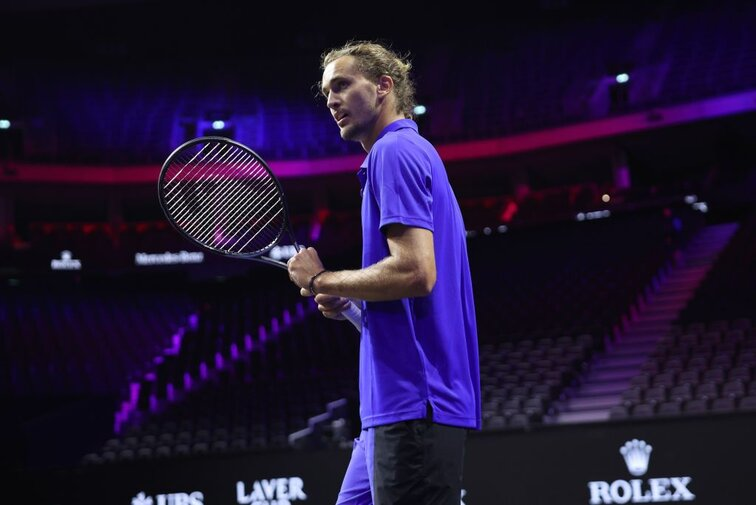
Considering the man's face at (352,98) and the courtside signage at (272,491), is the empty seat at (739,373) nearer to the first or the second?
the courtside signage at (272,491)

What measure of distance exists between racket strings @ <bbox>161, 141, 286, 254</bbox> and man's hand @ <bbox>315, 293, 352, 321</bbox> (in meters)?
0.48

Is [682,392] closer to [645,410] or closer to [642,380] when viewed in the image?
[645,410]

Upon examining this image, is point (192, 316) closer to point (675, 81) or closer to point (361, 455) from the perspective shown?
point (675, 81)

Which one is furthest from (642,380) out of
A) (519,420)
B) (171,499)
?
(171,499)

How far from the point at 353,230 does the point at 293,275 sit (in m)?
17.1

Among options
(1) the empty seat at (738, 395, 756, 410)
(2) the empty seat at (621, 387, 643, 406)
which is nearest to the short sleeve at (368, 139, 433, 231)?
(1) the empty seat at (738, 395, 756, 410)

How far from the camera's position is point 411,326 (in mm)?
1938

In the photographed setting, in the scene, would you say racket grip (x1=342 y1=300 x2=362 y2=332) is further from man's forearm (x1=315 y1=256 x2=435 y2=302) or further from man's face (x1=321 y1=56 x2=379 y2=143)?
man's face (x1=321 y1=56 x2=379 y2=143)

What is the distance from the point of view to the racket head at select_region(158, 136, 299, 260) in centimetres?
264

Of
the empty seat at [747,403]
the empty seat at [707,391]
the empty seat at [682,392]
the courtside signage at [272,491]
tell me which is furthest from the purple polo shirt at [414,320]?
the empty seat at [682,392]

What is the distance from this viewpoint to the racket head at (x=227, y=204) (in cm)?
264

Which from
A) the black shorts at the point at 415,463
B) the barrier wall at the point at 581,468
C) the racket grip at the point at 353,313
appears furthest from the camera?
the barrier wall at the point at 581,468

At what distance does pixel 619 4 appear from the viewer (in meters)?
19.1

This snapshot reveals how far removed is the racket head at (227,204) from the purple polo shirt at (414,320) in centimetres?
67
